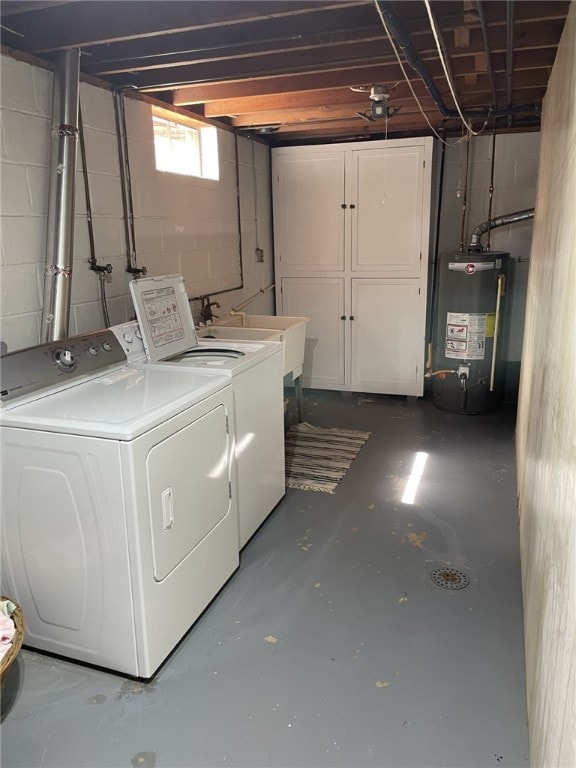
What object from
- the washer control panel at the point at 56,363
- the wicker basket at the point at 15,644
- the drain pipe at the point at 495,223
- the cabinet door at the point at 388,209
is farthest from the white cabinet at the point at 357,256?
the wicker basket at the point at 15,644

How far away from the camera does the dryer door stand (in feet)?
6.18

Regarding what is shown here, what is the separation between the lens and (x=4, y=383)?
1.97m

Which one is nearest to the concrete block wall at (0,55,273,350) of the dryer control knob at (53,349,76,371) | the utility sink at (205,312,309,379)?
the utility sink at (205,312,309,379)

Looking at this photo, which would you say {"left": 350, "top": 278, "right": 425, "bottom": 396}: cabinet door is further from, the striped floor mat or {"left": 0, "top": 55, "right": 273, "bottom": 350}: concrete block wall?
{"left": 0, "top": 55, "right": 273, "bottom": 350}: concrete block wall

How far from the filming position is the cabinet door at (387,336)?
4762mm

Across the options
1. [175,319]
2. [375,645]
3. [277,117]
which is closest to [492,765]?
[375,645]

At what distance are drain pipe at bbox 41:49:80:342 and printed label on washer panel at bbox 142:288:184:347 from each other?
41 cm

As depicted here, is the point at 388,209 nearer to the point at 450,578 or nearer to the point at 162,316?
the point at 162,316

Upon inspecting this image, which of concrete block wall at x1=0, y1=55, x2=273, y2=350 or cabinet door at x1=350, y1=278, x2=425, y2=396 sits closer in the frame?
concrete block wall at x1=0, y1=55, x2=273, y2=350

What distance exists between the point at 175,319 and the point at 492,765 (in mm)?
2296

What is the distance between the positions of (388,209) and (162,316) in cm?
255

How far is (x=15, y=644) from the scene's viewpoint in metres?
1.72

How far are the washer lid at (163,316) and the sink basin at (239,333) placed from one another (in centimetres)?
62

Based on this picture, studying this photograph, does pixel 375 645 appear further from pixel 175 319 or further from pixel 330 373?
pixel 330 373
